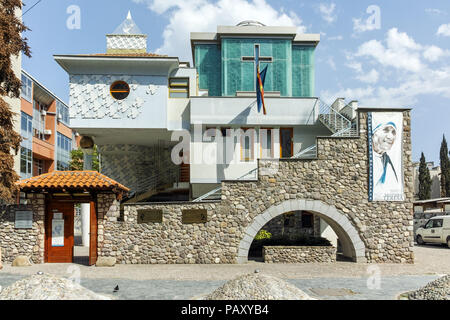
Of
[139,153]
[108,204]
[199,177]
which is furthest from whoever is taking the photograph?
[139,153]

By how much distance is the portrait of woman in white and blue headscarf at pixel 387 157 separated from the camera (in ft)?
54.0

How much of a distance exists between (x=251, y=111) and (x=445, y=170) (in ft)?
110

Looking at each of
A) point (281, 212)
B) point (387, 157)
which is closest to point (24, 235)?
point (281, 212)

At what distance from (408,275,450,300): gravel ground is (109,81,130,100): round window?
14718mm

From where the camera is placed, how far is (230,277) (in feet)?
41.9

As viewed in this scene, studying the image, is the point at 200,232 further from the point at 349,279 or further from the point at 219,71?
the point at 219,71

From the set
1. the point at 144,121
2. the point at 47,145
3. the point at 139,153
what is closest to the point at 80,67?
the point at 144,121

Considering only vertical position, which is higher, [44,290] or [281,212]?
[281,212]

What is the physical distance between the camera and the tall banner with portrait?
16438 millimetres

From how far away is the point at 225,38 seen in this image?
23.5 meters

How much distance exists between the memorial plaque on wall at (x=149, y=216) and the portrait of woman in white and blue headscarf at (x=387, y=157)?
8.45 m

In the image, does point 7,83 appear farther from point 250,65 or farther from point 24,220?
point 250,65

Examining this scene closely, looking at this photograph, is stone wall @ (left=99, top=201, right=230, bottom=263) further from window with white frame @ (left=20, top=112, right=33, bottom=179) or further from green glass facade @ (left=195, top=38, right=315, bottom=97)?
window with white frame @ (left=20, top=112, right=33, bottom=179)

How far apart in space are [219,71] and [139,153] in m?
6.69
